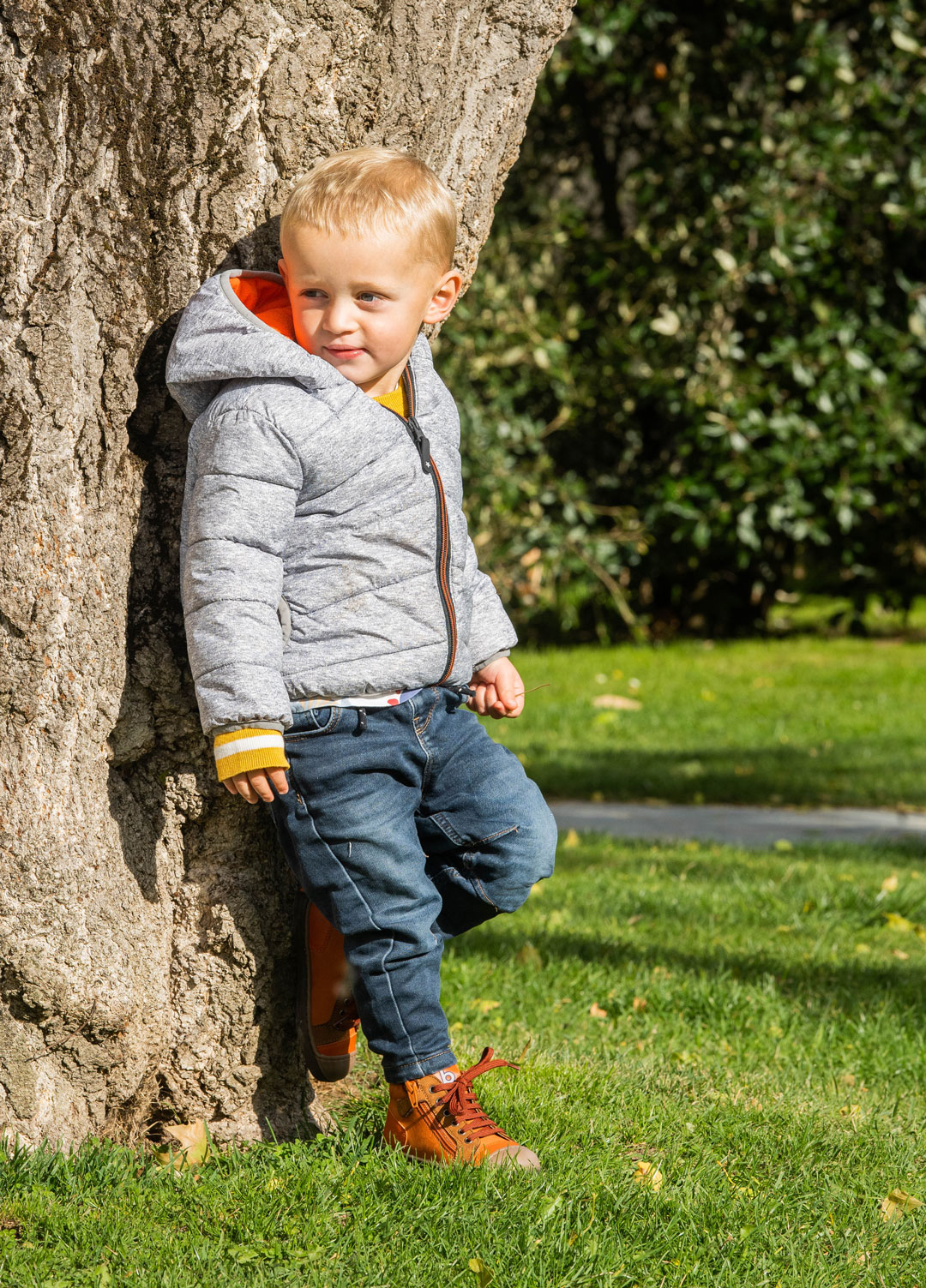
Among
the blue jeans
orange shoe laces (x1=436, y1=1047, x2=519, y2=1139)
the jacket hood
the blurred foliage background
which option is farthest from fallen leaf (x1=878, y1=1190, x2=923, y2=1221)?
the blurred foliage background

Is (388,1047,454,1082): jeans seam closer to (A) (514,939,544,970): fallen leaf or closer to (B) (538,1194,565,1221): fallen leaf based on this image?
(B) (538,1194,565,1221): fallen leaf

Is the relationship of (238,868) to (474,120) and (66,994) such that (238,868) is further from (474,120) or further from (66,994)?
(474,120)

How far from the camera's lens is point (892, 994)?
147 inches

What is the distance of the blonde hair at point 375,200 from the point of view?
2.29 meters

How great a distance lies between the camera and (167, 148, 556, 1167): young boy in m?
2.22

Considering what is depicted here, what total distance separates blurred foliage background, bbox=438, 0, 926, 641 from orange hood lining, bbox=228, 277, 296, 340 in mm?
6617

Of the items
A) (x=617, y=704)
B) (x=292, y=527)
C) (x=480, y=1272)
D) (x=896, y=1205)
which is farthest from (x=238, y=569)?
(x=617, y=704)

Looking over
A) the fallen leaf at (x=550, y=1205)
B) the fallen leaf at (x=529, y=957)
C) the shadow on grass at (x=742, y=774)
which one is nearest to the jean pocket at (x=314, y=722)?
the fallen leaf at (x=550, y=1205)

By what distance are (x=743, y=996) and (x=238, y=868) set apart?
170cm

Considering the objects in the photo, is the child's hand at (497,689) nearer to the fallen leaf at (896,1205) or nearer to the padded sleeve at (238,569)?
the padded sleeve at (238,569)

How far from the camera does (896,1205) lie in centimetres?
249

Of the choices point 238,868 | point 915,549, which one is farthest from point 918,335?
point 238,868

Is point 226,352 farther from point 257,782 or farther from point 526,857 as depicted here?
point 526,857

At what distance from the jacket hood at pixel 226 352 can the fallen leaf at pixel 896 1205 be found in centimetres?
181
